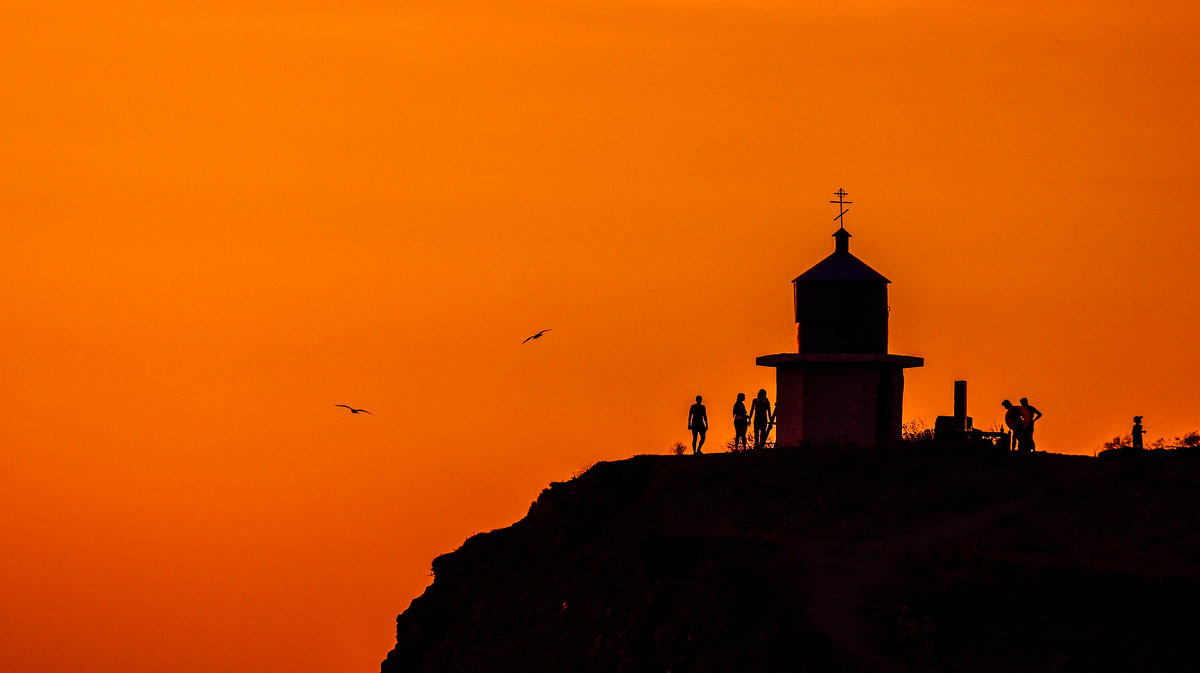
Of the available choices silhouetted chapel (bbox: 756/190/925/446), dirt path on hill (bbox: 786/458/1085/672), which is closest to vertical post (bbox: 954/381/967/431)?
→ silhouetted chapel (bbox: 756/190/925/446)

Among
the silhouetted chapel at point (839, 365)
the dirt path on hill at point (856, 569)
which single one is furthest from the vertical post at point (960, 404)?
the dirt path on hill at point (856, 569)

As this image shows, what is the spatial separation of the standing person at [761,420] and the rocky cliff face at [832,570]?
389 cm

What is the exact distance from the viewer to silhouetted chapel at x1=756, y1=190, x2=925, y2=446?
5147 cm

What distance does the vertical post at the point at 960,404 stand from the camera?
169ft

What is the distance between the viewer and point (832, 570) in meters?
39.3

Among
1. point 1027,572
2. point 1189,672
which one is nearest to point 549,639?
point 1027,572

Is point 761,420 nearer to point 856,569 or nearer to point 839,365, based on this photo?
point 839,365

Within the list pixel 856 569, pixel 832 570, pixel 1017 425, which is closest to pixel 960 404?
pixel 1017 425

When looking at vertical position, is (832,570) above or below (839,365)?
below

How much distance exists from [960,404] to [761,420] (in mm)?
5335

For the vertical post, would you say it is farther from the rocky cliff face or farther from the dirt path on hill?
the dirt path on hill

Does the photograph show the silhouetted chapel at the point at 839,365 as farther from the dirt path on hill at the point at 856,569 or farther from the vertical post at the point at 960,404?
the dirt path on hill at the point at 856,569

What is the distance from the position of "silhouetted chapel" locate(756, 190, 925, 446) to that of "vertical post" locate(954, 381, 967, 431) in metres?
1.45

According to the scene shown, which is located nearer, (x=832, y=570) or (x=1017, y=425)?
(x=832, y=570)
